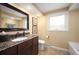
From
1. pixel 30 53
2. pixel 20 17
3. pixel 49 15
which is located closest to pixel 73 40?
pixel 49 15

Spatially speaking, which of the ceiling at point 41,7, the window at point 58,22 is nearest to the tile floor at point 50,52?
the window at point 58,22

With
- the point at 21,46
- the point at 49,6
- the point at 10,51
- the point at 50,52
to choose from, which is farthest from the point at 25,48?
the point at 49,6

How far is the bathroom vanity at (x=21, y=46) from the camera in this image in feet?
3.80

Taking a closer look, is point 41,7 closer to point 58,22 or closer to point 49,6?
point 49,6

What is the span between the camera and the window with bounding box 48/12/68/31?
56.6 inches

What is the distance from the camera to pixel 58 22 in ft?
4.86

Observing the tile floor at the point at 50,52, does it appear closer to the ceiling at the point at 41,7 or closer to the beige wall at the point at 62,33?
the beige wall at the point at 62,33

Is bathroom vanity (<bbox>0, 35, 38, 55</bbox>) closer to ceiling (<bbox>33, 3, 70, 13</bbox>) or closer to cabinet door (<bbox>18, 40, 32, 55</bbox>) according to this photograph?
cabinet door (<bbox>18, 40, 32, 55</bbox>)

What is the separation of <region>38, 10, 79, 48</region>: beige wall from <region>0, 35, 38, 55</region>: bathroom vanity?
16 centimetres

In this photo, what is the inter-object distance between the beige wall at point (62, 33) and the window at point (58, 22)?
0.21 ft

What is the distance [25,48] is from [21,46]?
0.28 ft

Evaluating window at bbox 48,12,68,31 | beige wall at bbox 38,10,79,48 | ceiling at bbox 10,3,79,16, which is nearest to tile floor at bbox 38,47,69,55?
beige wall at bbox 38,10,79,48
